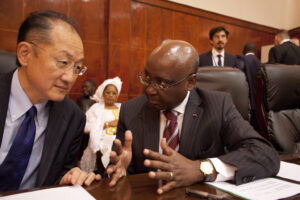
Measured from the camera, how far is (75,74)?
132cm

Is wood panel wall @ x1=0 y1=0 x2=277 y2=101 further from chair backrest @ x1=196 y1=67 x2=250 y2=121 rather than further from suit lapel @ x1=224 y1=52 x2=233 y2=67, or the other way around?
chair backrest @ x1=196 y1=67 x2=250 y2=121

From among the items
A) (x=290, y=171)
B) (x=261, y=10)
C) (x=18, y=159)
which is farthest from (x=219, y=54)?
(x=261, y=10)

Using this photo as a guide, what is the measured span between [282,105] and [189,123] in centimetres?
103

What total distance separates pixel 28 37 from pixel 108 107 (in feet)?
8.43

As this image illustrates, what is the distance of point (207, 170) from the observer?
1.01 meters

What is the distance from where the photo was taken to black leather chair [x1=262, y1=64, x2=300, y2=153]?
184cm

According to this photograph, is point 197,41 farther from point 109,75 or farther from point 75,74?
point 75,74

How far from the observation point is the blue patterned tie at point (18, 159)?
1202 mm

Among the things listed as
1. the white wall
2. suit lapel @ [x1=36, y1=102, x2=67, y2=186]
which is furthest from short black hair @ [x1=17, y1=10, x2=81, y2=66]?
the white wall

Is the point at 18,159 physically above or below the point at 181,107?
below

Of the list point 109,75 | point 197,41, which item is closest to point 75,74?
point 109,75

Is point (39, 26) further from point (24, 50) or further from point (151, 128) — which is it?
point (151, 128)

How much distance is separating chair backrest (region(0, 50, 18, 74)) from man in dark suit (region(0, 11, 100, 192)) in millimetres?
155

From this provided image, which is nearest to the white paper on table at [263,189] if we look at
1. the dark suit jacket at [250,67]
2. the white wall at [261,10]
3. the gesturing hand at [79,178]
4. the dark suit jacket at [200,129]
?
the dark suit jacket at [200,129]
